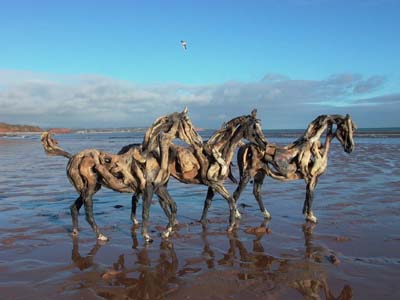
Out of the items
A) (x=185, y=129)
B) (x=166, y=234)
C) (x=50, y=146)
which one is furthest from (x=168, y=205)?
(x=50, y=146)

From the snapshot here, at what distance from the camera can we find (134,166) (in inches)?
312

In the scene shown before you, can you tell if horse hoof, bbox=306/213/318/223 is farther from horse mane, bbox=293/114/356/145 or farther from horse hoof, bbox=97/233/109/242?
horse hoof, bbox=97/233/109/242

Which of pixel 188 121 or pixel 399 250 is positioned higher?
pixel 188 121

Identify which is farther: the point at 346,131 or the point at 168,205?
the point at 346,131

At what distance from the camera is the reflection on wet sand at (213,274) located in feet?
17.2

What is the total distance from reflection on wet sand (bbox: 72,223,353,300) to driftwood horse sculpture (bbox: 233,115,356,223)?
226 cm

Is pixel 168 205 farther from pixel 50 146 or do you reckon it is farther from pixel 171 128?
pixel 50 146

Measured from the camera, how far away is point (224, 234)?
26.9 feet

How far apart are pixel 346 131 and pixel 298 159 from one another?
1372mm

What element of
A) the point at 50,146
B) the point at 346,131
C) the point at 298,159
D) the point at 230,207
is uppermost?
the point at 346,131

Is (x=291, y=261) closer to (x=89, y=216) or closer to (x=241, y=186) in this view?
(x=241, y=186)

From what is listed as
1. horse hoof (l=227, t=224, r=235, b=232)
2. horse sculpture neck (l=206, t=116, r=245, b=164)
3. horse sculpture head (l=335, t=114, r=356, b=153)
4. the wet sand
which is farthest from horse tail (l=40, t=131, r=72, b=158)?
horse sculpture head (l=335, t=114, r=356, b=153)

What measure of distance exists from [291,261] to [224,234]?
2.00m

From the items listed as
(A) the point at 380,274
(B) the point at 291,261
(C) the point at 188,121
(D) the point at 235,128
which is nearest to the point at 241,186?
(D) the point at 235,128
